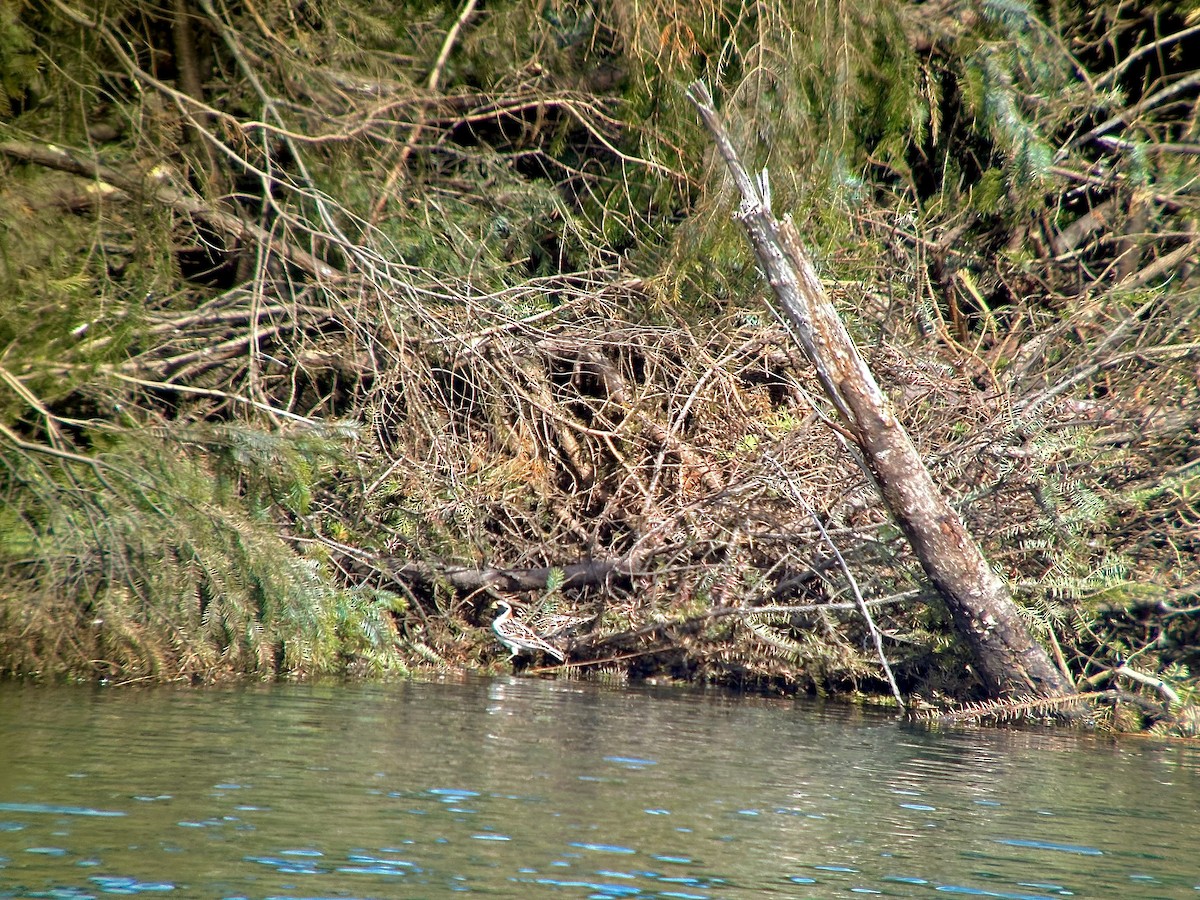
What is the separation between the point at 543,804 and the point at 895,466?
4.17m

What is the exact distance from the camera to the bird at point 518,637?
35.6 ft

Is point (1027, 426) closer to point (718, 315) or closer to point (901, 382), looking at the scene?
point (901, 382)

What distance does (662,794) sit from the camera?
20.5ft

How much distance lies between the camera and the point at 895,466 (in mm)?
9133

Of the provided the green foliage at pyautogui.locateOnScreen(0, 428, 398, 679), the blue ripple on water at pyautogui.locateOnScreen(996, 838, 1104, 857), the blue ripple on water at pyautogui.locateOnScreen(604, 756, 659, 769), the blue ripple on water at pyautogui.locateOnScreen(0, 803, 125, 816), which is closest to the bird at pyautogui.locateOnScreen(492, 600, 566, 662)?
the green foliage at pyautogui.locateOnScreen(0, 428, 398, 679)

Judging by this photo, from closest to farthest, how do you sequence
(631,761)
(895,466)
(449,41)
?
(631,761) < (895,466) < (449,41)

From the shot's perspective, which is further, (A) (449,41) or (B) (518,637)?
(B) (518,637)

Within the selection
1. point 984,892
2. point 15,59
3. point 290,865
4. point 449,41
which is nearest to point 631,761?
point 984,892

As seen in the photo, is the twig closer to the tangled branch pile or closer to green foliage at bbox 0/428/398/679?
the tangled branch pile

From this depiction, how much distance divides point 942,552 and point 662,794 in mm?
3733

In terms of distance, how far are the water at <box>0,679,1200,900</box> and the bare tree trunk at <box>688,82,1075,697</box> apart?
722mm

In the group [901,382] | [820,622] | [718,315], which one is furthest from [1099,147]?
[820,622]

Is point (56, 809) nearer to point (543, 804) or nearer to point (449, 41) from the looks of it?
point (543, 804)

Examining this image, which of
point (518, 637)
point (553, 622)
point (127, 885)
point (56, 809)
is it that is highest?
point (553, 622)
